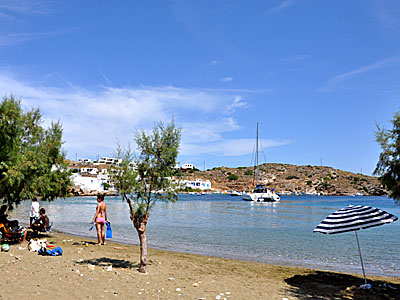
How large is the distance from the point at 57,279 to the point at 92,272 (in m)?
1.16

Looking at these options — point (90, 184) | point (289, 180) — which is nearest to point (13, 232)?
point (90, 184)

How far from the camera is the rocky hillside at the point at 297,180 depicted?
15777cm

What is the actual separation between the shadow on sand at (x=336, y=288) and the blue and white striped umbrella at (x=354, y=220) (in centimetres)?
165

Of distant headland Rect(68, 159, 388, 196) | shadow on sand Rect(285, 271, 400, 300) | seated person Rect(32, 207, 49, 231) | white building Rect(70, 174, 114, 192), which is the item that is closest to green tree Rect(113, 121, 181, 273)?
shadow on sand Rect(285, 271, 400, 300)

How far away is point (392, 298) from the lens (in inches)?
344

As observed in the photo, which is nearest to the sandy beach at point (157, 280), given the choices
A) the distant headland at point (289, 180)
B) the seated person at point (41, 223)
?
the seated person at point (41, 223)

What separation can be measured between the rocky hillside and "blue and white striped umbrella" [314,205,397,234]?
144014 mm

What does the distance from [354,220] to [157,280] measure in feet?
17.7

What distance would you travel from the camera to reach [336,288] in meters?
9.77

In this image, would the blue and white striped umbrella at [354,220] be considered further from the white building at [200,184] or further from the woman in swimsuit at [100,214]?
the white building at [200,184]

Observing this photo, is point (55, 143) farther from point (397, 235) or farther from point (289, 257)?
point (397, 235)

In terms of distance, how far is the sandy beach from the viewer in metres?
7.58

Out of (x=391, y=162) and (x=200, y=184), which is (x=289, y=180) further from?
(x=391, y=162)

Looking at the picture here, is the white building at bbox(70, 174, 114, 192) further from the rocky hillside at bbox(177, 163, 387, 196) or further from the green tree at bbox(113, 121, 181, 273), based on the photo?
the green tree at bbox(113, 121, 181, 273)
